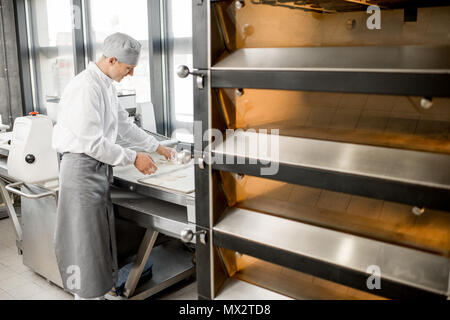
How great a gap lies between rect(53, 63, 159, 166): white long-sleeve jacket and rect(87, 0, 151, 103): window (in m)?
2.21

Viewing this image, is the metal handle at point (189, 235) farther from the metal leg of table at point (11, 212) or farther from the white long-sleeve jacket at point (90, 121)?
the metal leg of table at point (11, 212)

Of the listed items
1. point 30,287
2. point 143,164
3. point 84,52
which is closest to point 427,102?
point 143,164

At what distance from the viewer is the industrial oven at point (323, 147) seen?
3.90 ft

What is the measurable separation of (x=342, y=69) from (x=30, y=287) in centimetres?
271

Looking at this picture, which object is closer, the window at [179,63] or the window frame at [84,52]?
the window at [179,63]

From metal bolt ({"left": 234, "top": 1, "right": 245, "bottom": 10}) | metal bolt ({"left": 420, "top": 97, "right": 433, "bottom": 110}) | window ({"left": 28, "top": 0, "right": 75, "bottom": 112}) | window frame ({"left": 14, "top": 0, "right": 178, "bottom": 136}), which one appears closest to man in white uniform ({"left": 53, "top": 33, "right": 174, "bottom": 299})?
metal bolt ({"left": 234, "top": 1, "right": 245, "bottom": 10})

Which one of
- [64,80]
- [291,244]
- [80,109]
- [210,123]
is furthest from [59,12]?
[291,244]

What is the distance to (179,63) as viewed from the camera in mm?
4297

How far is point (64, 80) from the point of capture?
6223 mm

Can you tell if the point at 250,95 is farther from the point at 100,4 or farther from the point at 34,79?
the point at 34,79

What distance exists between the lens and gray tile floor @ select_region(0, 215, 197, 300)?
2848 mm

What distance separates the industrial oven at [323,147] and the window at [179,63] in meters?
2.52

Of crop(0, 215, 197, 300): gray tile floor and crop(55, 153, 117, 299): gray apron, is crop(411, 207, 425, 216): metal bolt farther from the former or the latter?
crop(0, 215, 197, 300): gray tile floor

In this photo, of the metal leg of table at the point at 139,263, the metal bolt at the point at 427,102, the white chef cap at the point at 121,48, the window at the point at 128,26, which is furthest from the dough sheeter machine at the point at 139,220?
the window at the point at 128,26
